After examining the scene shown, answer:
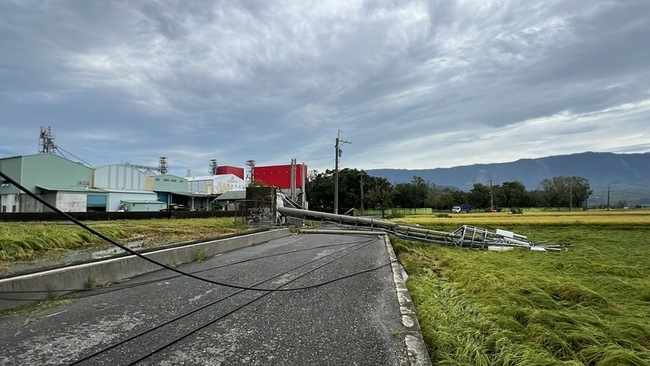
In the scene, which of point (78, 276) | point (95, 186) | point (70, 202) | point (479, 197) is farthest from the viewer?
point (479, 197)

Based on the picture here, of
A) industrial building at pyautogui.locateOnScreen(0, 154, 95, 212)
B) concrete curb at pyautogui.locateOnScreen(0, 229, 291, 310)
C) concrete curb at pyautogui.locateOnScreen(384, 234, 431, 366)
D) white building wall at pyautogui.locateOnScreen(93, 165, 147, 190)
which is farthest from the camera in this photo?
white building wall at pyautogui.locateOnScreen(93, 165, 147, 190)

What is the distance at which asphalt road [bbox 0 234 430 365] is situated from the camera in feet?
11.1

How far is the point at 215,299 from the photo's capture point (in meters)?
5.39

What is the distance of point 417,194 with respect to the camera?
74688mm

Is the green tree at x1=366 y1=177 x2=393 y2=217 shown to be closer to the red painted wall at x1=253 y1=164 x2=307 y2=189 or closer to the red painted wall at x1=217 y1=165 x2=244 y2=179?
the red painted wall at x1=253 y1=164 x2=307 y2=189

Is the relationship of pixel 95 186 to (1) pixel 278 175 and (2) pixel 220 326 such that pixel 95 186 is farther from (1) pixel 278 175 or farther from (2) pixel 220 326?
(2) pixel 220 326

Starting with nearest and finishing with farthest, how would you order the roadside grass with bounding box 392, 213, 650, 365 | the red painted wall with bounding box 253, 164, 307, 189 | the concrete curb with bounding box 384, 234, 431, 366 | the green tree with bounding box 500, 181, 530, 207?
the concrete curb with bounding box 384, 234, 431, 366
the roadside grass with bounding box 392, 213, 650, 365
the red painted wall with bounding box 253, 164, 307, 189
the green tree with bounding box 500, 181, 530, 207

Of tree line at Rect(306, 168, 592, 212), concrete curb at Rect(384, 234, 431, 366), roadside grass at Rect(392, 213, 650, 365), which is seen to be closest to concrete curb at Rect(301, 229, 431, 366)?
concrete curb at Rect(384, 234, 431, 366)

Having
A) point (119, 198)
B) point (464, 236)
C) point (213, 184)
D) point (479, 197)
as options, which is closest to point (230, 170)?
point (213, 184)

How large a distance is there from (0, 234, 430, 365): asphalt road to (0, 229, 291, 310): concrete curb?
349mm

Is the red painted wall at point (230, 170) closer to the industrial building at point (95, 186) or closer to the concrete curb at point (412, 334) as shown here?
the industrial building at point (95, 186)

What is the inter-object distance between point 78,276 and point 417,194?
236 ft

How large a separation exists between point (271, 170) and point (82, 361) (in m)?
52.9

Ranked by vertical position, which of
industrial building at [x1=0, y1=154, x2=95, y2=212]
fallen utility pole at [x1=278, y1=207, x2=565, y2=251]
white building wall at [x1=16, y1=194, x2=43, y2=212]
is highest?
industrial building at [x1=0, y1=154, x2=95, y2=212]
